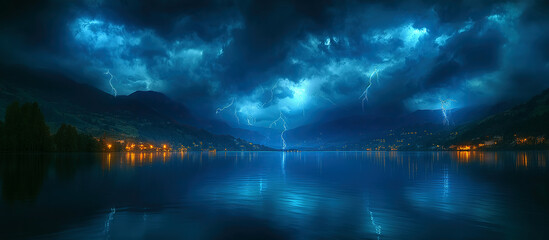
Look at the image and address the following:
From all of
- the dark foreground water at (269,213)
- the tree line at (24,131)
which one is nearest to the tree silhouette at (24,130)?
the tree line at (24,131)

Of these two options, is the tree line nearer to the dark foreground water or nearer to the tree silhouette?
the tree silhouette

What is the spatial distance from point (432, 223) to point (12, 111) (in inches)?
7810

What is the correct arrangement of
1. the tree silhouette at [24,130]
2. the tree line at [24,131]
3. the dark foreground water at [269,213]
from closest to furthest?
the dark foreground water at [269,213] → the tree line at [24,131] → the tree silhouette at [24,130]

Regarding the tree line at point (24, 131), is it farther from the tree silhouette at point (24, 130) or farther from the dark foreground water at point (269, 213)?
the dark foreground water at point (269, 213)

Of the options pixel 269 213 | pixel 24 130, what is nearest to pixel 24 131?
pixel 24 130

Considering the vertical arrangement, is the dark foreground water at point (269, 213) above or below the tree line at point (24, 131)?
below

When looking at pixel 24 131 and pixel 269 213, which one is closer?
pixel 269 213

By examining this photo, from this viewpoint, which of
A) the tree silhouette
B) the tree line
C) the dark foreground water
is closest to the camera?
the dark foreground water

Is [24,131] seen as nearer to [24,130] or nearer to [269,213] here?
[24,130]

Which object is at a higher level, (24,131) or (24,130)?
(24,130)

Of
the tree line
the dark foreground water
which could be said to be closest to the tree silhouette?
the tree line

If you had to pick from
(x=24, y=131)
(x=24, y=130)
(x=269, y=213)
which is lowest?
(x=269, y=213)

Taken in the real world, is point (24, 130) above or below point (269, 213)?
above

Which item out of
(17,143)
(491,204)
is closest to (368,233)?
(491,204)
